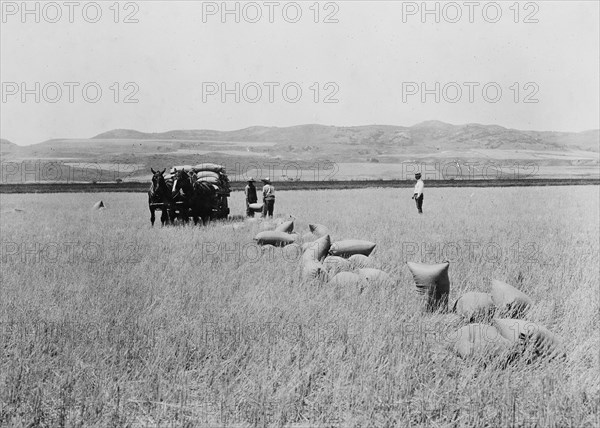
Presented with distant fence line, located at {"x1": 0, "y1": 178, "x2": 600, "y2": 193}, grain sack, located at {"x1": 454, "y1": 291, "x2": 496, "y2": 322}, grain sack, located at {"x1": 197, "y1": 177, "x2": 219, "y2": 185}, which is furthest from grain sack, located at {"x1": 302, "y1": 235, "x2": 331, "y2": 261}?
distant fence line, located at {"x1": 0, "y1": 178, "x2": 600, "y2": 193}

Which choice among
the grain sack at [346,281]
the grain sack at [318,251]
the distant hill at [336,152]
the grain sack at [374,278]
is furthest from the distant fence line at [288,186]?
the grain sack at [346,281]

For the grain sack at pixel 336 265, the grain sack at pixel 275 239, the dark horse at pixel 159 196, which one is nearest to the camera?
the grain sack at pixel 336 265

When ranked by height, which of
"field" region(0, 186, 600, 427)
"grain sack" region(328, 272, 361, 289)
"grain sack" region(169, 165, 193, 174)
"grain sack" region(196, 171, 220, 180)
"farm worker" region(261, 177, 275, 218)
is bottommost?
"field" region(0, 186, 600, 427)

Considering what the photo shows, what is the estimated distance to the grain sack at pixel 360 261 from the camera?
7109 mm

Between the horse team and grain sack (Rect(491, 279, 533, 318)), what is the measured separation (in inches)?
397

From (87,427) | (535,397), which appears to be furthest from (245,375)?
(535,397)

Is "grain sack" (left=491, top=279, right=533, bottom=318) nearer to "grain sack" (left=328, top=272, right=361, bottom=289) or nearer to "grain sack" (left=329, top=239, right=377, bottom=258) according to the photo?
"grain sack" (left=328, top=272, right=361, bottom=289)

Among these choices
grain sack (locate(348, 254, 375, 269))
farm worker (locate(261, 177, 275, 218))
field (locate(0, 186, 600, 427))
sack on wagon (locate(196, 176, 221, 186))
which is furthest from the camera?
sack on wagon (locate(196, 176, 221, 186))

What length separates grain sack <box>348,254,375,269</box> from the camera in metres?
7.11

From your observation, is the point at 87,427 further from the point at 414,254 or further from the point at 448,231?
the point at 448,231

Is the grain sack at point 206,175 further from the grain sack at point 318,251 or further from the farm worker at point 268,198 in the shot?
the grain sack at point 318,251

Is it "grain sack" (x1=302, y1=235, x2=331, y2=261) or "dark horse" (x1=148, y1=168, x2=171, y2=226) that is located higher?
"dark horse" (x1=148, y1=168, x2=171, y2=226)

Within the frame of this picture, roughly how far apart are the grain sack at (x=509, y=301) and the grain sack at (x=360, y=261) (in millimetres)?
2339

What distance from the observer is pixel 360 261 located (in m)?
7.18
